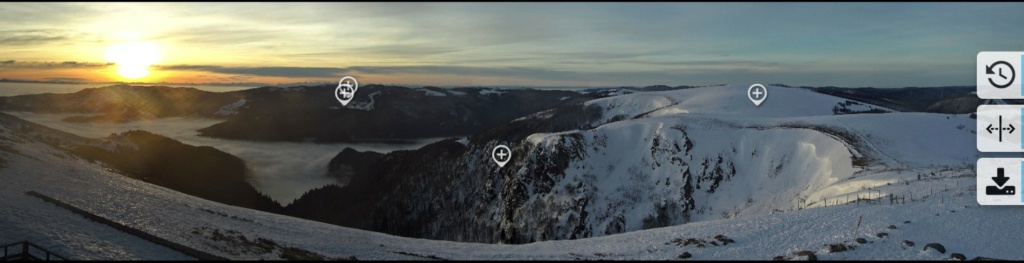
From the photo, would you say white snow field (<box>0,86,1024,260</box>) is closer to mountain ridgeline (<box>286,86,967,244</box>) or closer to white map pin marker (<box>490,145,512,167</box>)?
mountain ridgeline (<box>286,86,967,244</box>)

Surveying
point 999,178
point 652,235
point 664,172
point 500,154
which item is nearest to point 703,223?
point 652,235

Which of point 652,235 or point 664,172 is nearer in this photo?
point 652,235

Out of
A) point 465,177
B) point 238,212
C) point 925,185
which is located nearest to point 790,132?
point 925,185

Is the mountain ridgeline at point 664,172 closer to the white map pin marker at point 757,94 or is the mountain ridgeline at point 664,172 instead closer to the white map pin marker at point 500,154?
the white map pin marker at point 500,154

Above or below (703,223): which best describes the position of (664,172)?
below

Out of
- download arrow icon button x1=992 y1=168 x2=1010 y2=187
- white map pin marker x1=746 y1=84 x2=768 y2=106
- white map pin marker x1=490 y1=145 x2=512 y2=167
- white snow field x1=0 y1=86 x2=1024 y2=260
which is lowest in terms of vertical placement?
white map pin marker x1=490 y1=145 x2=512 y2=167

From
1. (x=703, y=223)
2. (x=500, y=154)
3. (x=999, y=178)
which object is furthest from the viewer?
(x=500, y=154)

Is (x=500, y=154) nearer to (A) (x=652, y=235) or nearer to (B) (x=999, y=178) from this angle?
(A) (x=652, y=235)

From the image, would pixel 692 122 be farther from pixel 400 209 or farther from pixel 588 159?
pixel 400 209

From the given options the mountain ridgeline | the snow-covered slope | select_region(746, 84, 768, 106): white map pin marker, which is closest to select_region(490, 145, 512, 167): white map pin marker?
the mountain ridgeline
